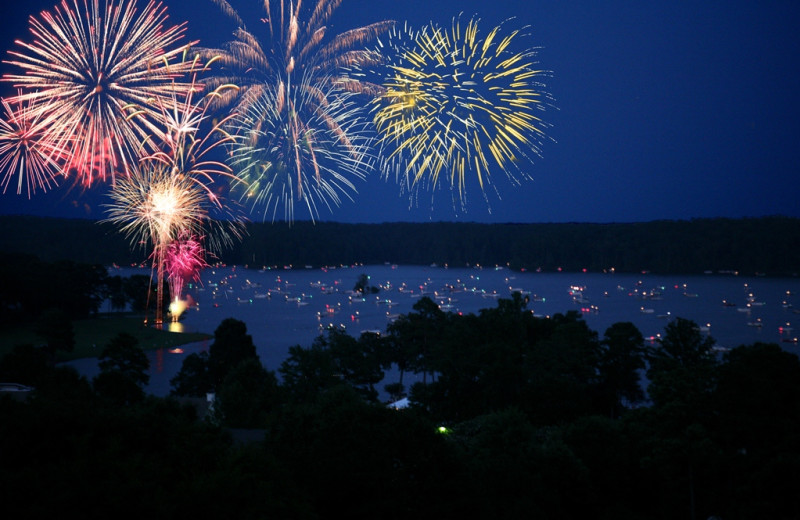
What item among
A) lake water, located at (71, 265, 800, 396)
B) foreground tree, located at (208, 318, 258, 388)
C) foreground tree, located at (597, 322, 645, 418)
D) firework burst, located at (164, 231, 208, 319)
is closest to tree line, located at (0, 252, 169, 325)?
lake water, located at (71, 265, 800, 396)

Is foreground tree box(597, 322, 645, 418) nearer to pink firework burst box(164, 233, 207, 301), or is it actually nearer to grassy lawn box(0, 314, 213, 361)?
pink firework burst box(164, 233, 207, 301)

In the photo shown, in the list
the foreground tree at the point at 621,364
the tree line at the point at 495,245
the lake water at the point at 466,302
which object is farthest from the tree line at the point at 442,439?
the tree line at the point at 495,245

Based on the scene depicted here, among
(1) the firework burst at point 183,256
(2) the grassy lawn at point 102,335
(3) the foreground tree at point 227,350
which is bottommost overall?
(2) the grassy lawn at point 102,335

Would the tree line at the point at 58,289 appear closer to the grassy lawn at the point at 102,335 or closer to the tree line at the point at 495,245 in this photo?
the grassy lawn at the point at 102,335

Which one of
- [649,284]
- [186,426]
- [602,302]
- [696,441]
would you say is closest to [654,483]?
[696,441]

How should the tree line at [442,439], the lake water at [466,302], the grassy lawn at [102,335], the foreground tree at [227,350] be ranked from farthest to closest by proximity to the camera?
the lake water at [466,302]
the grassy lawn at [102,335]
the foreground tree at [227,350]
the tree line at [442,439]
